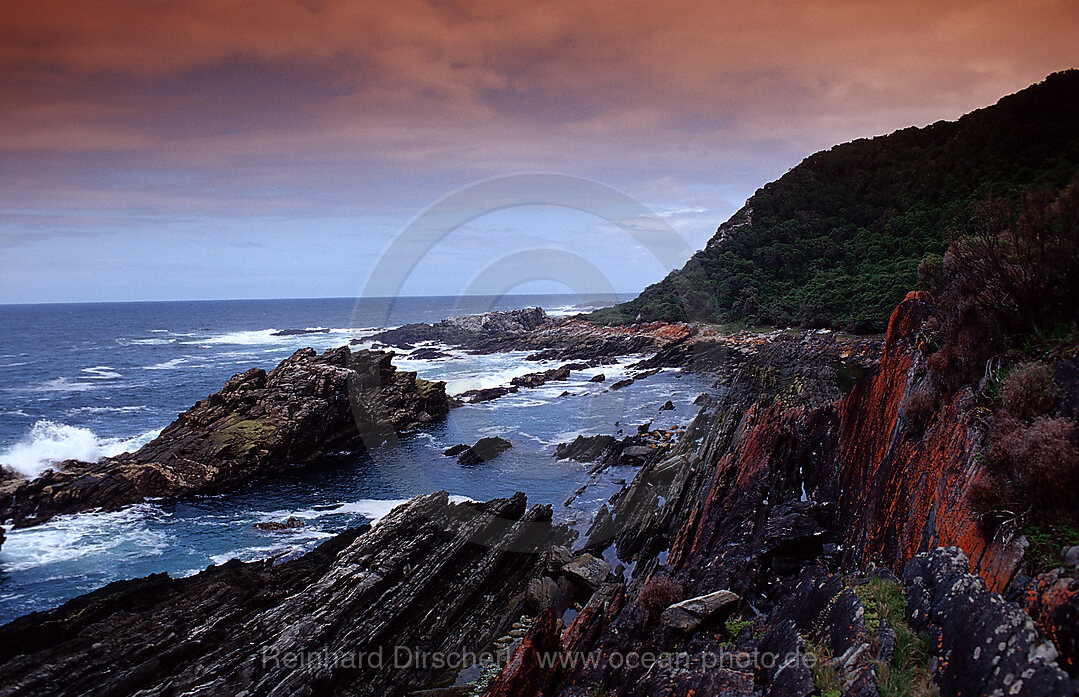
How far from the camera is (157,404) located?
55.0 m

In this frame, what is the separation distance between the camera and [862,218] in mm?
90688

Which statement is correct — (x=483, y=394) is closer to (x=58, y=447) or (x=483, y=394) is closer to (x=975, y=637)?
(x=58, y=447)

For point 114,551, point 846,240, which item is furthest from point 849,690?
point 846,240

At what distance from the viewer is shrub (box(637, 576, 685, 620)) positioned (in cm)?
1270

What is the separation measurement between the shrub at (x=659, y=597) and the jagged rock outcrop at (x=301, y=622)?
7.36 m

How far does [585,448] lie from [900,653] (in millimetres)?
31578

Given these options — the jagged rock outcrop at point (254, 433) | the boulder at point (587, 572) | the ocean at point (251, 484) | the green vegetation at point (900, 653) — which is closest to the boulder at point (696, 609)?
the green vegetation at point (900, 653)

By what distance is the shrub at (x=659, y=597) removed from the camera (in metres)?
12.7

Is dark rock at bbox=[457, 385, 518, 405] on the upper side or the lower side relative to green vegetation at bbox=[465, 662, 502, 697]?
upper

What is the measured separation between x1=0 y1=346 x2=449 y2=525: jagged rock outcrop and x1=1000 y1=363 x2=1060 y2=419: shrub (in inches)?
1541

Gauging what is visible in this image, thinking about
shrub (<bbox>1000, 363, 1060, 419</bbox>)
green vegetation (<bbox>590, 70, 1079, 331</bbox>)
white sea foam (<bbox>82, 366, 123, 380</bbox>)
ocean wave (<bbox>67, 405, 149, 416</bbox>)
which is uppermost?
green vegetation (<bbox>590, 70, 1079, 331</bbox>)

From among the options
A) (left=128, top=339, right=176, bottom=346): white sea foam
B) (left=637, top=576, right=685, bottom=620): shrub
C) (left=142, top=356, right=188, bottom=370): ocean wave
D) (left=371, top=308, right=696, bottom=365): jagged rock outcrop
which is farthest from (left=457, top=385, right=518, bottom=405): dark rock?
(left=128, top=339, right=176, bottom=346): white sea foam

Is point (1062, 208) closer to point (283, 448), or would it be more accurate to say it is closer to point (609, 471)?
point (609, 471)

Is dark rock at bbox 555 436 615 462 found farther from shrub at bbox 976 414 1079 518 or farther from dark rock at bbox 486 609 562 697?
shrub at bbox 976 414 1079 518
